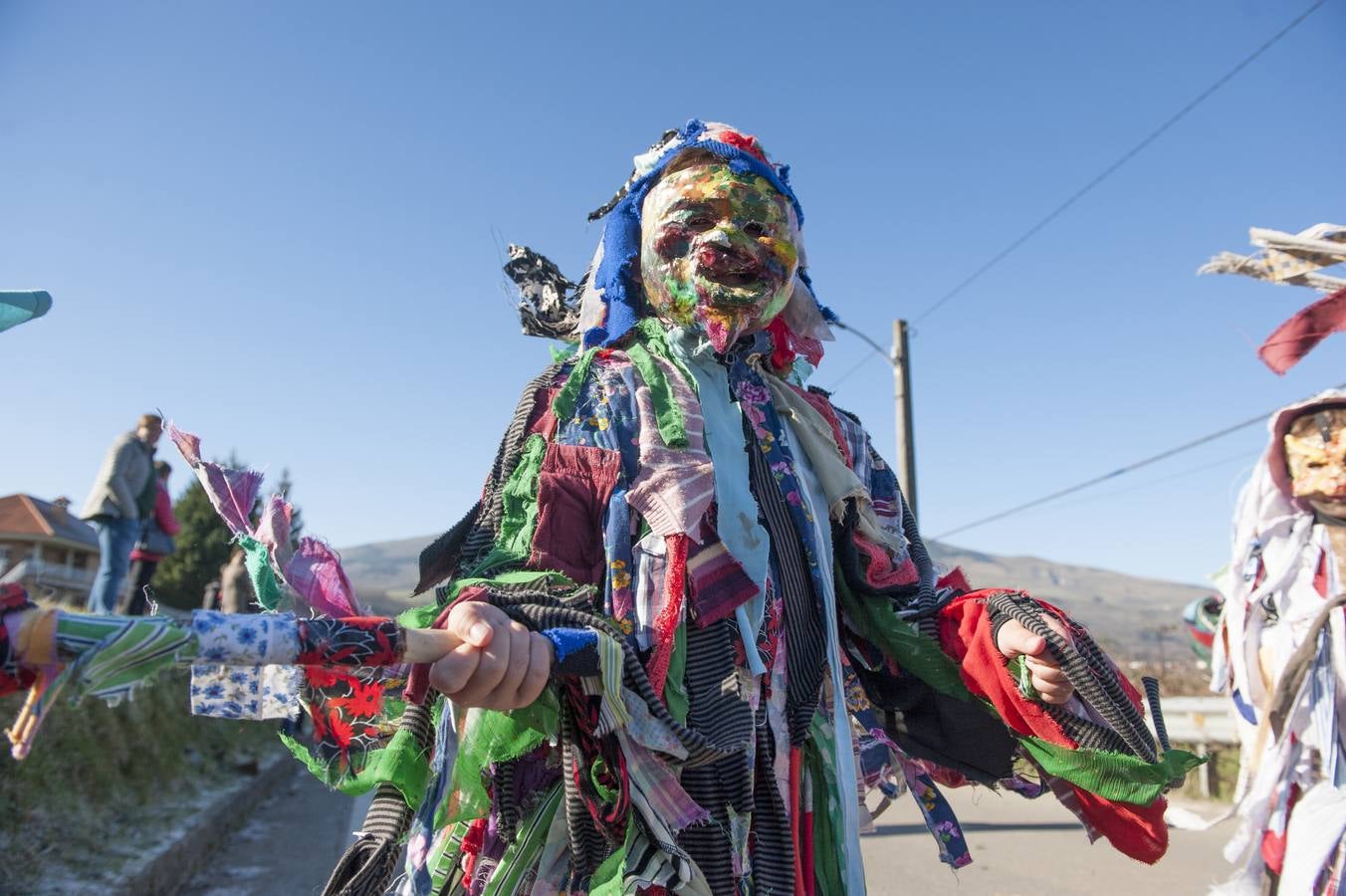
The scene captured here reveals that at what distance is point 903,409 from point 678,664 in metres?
10.9

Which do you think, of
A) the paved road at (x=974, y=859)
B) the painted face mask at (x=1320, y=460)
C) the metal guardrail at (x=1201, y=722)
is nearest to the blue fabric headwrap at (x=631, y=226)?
the painted face mask at (x=1320, y=460)

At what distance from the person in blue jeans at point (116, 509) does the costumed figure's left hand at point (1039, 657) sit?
5.79 meters

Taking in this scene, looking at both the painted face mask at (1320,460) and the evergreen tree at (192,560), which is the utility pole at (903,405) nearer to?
the painted face mask at (1320,460)

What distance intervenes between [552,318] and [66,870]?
3179 mm

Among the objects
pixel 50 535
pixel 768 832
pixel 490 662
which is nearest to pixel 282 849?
pixel 50 535

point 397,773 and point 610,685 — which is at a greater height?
point 610,685

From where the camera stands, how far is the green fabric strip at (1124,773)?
1.71 metres

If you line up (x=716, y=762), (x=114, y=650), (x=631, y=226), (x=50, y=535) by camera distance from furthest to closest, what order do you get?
(x=50, y=535) < (x=631, y=226) < (x=716, y=762) < (x=114, y=650)

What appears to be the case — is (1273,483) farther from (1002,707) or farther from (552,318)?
(552,318)

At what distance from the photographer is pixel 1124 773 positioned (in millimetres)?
1722

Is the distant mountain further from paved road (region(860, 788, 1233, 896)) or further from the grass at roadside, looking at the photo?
the grass at roadside

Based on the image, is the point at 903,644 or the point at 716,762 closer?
the point at 716,762

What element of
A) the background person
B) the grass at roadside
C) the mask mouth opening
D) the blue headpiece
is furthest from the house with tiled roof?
the mask mouth opening

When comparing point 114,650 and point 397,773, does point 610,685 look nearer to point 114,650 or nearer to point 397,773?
point 397,773
